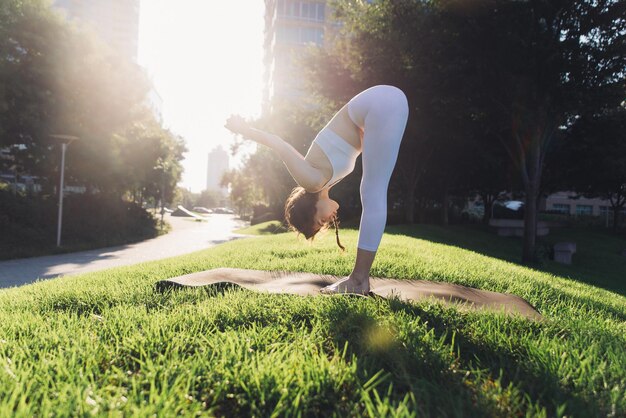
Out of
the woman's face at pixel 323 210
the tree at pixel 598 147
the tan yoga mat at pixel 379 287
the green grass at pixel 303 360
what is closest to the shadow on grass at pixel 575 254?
the tree at pixel 598 147

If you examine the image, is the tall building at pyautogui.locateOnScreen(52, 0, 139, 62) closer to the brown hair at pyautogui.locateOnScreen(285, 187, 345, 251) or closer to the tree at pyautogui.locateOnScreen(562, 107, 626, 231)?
the tree at pyautogui.locateOnScreen(562, 107, 626, 231)

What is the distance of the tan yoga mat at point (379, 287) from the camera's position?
300 centimetres

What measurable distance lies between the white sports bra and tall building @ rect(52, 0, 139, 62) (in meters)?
119

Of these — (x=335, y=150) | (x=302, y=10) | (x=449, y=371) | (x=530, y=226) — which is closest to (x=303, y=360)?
(x=449, y=371)

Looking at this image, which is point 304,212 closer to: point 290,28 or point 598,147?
point 598,147

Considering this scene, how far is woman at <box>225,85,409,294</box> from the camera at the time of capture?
10.9 ft

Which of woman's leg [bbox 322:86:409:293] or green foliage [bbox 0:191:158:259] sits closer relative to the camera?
woman's leg [bbox 322:86:409:293]

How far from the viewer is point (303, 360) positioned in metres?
1.82

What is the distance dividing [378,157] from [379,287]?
3.78ft

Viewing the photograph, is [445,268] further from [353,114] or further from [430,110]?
[430,110]

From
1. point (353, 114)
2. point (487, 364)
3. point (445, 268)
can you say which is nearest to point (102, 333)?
point (487, 364)

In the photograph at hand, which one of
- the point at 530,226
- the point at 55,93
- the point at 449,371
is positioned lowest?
the point at 449,371

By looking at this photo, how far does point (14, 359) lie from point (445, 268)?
13.4 feet

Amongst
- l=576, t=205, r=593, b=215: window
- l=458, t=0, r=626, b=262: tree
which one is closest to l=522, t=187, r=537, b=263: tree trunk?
l=458, t=0, r=626, b=262: tree
